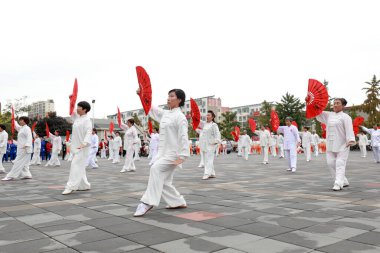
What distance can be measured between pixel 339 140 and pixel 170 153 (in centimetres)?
405

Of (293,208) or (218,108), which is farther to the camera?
(218,108)

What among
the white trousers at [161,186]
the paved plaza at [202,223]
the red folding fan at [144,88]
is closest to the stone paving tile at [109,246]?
the paved plaza at [202,223]

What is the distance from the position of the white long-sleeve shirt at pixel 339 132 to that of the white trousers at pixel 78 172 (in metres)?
5.23

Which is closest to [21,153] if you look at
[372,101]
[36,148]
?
[36,148]

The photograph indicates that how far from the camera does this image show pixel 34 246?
11.0ft

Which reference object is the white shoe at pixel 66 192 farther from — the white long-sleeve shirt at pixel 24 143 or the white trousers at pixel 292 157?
the white trousers at pixel 292 157

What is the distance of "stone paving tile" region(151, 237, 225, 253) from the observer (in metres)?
3.17

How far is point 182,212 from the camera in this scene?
195 inches

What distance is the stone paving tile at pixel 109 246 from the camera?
322cm

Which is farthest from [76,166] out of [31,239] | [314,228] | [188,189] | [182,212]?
[314,228]

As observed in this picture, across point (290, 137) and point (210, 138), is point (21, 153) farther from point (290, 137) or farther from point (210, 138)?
point (290, 137)

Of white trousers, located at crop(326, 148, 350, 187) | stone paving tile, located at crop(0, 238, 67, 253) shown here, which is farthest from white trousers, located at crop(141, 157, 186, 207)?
white trousers, located at crop(326, 148, 350, 187)

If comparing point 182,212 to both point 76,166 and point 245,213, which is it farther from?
point 76,166

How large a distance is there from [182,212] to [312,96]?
4134mm
